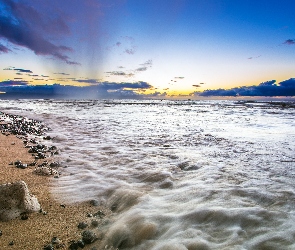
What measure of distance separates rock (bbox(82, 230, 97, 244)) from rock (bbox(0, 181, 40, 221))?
992 millimetres

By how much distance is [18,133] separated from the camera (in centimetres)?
980

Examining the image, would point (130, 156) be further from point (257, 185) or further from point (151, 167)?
point (257, 185)

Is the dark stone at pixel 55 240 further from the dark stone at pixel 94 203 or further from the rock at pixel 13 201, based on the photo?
the dark stone at pixel 94 203

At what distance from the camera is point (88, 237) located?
2629mm

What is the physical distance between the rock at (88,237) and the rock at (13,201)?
99cm

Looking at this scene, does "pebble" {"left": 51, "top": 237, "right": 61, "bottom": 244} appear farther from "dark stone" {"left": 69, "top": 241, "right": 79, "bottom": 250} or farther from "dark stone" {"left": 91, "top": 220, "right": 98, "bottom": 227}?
"dark stone" {"left": 91, "top": 220, "right": 98, "bottom": 227}

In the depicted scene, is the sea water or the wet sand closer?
the wet sand

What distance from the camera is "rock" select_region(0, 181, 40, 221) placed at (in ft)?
9.73

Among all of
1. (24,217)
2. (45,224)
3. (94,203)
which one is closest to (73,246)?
(45,224)

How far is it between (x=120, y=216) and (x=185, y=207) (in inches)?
38.4

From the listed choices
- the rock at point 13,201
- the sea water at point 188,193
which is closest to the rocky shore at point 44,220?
the rock at point 13,201

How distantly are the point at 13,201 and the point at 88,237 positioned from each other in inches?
48.7

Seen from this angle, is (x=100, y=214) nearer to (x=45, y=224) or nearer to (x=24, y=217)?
(x=45, y=224)

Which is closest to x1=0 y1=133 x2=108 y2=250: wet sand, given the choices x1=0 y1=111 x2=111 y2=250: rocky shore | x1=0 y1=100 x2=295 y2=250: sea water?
x1=0 y1=111 x2=111 y2=250: rocky shore
